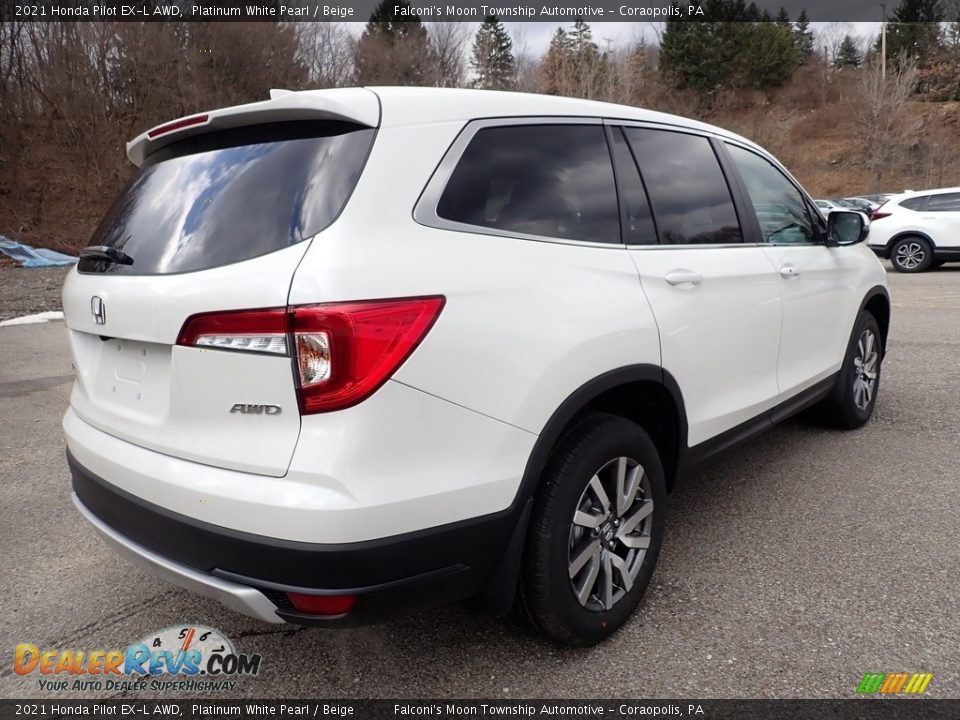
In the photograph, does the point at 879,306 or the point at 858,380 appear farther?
the point at 879,306

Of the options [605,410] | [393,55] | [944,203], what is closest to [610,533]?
[605,410]

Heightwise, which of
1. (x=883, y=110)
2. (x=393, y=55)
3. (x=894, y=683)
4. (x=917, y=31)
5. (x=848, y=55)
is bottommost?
(x=894, y=683)

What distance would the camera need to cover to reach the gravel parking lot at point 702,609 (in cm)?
220

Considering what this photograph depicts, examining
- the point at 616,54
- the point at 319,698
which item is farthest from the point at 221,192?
the point at 616,54

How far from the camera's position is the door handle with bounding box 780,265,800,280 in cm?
333

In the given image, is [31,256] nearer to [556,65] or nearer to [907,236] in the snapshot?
[907,236]

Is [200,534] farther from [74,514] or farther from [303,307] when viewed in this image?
[74,514]

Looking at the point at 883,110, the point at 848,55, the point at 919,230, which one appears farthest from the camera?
the point at 848,55

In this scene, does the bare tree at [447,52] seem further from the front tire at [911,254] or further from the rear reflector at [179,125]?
the rear reflector at [179,125]

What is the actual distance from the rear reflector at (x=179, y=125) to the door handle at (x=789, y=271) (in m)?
2.58

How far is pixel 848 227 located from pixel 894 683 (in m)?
2.69

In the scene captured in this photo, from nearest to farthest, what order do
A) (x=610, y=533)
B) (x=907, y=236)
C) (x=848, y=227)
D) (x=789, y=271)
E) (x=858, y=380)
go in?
1. (x=610, y=533)
2. (x=789, y=271)
3. (x=848, y=227)
4. (x=858, y=380)
5. (x=907, y=236)

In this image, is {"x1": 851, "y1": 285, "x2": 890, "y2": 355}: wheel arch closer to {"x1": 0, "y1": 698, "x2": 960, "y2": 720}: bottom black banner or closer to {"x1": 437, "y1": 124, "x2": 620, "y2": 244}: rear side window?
{"x1": 437, "y1": 124, "x2": 620, "y2": 244}: rear side window

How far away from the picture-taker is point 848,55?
2432 inches
